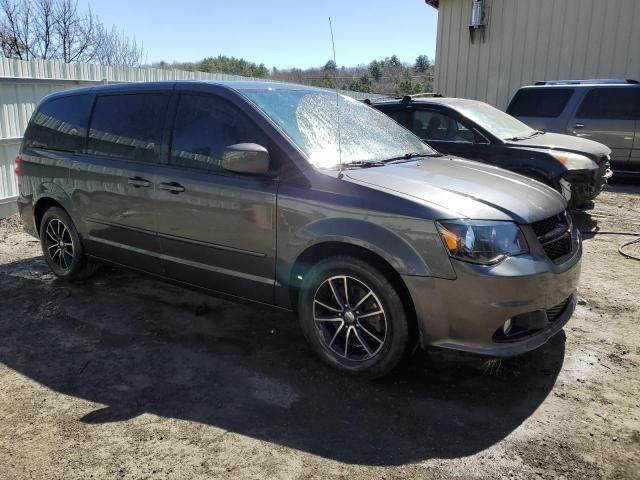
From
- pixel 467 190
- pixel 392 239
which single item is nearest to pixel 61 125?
pixel 392 239

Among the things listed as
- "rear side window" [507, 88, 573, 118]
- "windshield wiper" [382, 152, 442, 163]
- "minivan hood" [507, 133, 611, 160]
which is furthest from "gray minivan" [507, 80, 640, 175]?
"windshield wiper" [382, 152, 442, 163]

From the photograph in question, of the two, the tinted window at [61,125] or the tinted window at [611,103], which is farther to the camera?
the tinted window at [611,103]

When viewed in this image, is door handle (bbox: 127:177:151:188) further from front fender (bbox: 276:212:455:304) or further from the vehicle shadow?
front fender (bbox: 276:212:455:304)

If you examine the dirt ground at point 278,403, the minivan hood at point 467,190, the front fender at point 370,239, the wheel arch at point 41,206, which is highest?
the minivan hood at point 467,190

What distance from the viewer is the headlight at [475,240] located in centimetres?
302

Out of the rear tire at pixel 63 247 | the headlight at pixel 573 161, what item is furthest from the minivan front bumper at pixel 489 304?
the headlight at pixel 573 161

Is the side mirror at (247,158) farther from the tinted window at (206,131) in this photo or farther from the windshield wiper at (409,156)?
the windshield wiper at (409,156)

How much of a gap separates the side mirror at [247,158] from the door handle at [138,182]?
1021mm

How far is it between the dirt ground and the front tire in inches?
6.0

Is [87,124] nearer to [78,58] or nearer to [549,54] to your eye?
[549,54]

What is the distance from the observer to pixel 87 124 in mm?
4883

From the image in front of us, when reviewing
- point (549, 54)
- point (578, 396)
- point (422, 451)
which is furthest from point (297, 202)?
point (549, 54)

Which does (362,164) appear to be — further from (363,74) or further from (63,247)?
(363,74)

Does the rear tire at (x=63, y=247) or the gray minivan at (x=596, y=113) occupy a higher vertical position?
the gray minivan at (x=596, y=113)
